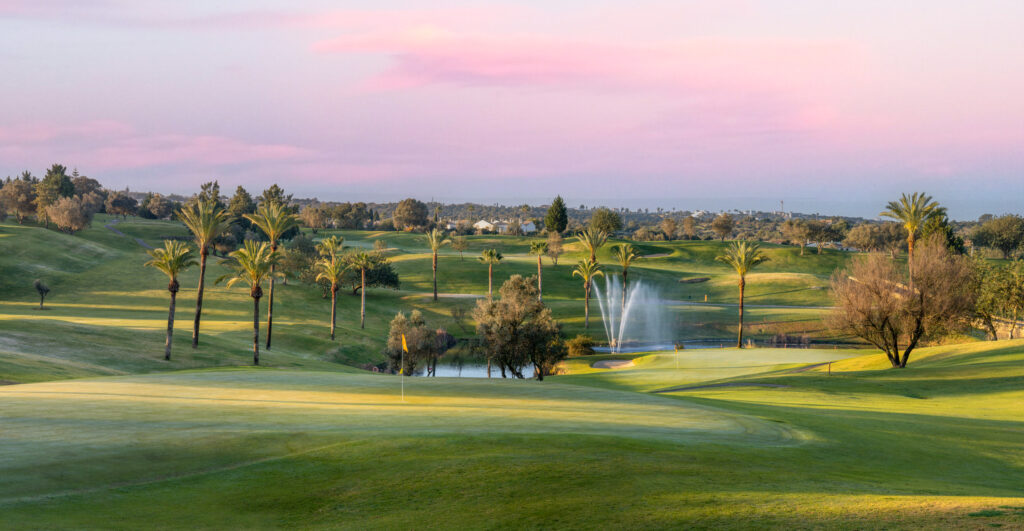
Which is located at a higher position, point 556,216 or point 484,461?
point 556,216

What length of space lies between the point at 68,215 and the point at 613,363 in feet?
386

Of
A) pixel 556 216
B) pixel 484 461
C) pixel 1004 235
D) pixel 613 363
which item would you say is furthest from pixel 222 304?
pixel 1004 235

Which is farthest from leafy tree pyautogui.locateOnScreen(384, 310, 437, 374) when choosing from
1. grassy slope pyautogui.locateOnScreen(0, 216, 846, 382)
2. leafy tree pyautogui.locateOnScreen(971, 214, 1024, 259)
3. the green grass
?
leafy tree pyautogui.locateOnScreen(971, 214, 1024, 259)

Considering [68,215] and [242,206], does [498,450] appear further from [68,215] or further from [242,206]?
[242,206]

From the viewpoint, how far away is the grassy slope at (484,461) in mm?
13594

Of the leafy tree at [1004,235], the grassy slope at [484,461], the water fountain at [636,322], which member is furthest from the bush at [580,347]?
the leafy tree at [1004,235]

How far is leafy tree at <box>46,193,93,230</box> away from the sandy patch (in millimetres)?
115637

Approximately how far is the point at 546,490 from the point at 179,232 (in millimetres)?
169932

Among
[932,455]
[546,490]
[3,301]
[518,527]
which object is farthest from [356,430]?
[3,301]

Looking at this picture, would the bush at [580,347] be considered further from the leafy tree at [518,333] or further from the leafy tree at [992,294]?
the leafy tree at [992,294]

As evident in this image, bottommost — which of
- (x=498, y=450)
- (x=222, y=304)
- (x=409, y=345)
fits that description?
(x=409, y=345)

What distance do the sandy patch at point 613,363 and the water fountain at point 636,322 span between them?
9.55m

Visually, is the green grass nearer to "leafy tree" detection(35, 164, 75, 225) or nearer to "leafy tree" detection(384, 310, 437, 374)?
"leafy tree" detection(384, 310, 437, 374)

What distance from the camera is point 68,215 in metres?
140
